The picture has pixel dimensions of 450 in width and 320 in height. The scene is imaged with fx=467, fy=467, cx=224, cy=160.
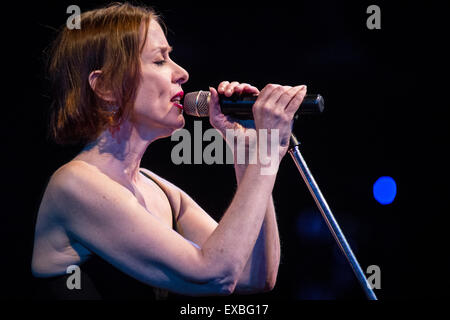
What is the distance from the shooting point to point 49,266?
1151 millimetres

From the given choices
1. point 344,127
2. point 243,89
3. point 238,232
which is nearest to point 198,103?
point 243,89

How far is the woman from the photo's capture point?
3.55ft

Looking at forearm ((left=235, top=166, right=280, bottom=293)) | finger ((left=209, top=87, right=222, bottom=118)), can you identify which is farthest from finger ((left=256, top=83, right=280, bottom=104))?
forearm ((left=235, top=166, right=280, bottom=293))

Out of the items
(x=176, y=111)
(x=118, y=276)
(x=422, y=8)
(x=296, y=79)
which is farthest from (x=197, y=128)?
(x=422, y=8)

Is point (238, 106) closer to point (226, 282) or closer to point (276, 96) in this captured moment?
point (276, 96)

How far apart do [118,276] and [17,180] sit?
71 cm

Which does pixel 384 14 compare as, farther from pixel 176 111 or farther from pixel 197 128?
pixel 176 111

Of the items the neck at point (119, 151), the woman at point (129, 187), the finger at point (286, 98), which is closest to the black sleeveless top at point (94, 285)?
the woman at point (129, 187)

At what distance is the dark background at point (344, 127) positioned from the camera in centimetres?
196

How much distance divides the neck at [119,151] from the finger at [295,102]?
0.43m

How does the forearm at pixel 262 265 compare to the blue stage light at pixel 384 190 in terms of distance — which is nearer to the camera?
the forearm at pixel 262 265

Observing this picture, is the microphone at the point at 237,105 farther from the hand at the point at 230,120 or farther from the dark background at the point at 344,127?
the dark background at the point at 344,127

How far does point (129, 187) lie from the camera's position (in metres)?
1.28

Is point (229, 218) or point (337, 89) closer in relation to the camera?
point (229, 218)
